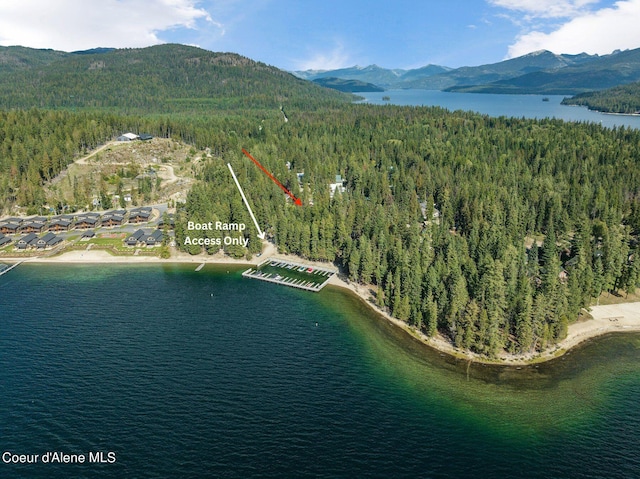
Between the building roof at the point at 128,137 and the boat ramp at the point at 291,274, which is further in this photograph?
the building roof at the point at 128,137

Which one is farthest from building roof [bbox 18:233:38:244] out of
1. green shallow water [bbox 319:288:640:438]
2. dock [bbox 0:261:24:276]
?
green shallow water [bbox 319:288:640:438]

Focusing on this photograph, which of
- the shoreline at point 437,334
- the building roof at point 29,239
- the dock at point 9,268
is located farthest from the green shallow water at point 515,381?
the building roof at point 29,239

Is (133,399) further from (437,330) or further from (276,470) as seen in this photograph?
(437,330)

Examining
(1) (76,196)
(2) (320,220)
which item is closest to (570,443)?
(2) (320,220)

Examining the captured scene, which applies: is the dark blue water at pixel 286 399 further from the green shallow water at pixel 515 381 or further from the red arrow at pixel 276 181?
the red arrow at pixel 276 181

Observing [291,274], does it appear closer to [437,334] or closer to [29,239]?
[437,334]

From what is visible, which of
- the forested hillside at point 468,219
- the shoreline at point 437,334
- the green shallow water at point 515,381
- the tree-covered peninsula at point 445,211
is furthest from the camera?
the tree-covered peninsula at point 445,211

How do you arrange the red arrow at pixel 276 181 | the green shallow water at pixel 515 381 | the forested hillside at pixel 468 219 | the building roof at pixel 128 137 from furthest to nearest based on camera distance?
the building roof at pixel 128 137, the red arrow at pixel 276 181, the forested hillside at pixel 468 219, the green shallow water at pixel 515 381
